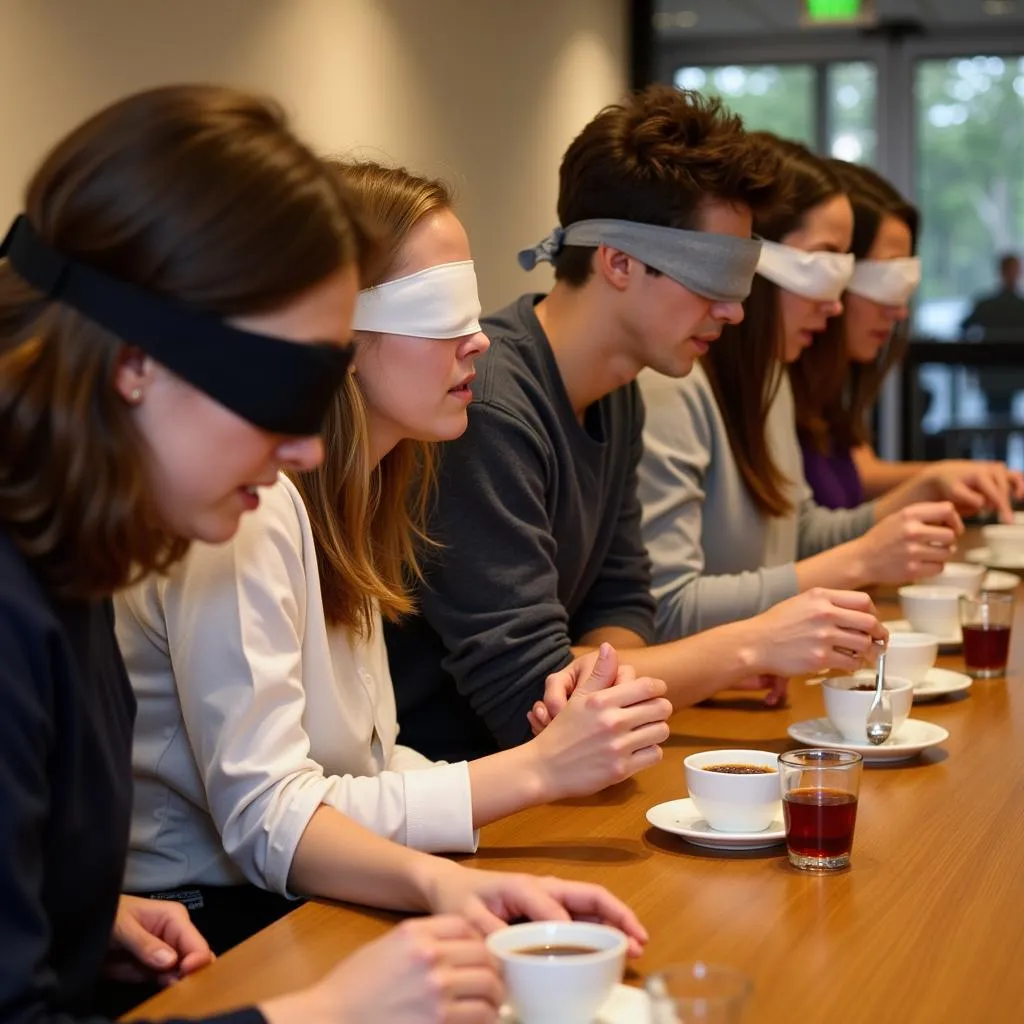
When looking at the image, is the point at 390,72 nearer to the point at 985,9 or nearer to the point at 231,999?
the point at 231,999

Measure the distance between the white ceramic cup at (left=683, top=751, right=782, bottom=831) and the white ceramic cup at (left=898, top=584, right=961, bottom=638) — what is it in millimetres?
1010

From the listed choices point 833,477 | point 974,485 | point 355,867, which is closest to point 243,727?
point 355,867

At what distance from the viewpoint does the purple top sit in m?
3.73

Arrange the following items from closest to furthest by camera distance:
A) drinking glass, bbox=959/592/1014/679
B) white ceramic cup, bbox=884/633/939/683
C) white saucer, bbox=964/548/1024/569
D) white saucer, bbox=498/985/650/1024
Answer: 1. white saucer, bbox=498/985/650/1024
2. white ceramic cup, bbox=884/633/939/683
3. drinking glass, bbox=959/592/1014/679
4. white saucer, bbox=964/548/1024/569

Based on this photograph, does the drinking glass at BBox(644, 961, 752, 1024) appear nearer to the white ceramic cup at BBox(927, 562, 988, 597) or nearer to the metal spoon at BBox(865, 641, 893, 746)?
the metal spoon at BBox(865, 641, 893, 746)

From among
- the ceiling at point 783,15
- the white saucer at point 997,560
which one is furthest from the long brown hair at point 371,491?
the ceiling at point 783,15

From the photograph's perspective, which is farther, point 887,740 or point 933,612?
point 933,612

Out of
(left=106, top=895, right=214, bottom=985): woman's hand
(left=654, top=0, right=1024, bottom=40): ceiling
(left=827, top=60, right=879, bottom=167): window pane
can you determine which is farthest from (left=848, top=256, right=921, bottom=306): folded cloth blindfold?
(left=827, top=60, right=879, bottom=167): window pane

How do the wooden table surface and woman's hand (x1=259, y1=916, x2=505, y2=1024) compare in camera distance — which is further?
the wooden table surface

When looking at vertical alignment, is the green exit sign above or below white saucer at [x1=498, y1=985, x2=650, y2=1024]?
above

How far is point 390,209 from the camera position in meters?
1.81

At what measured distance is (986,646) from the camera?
88.9 inches

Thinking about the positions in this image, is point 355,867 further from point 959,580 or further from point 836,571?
point 959,580

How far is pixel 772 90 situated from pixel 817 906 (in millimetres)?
9473
